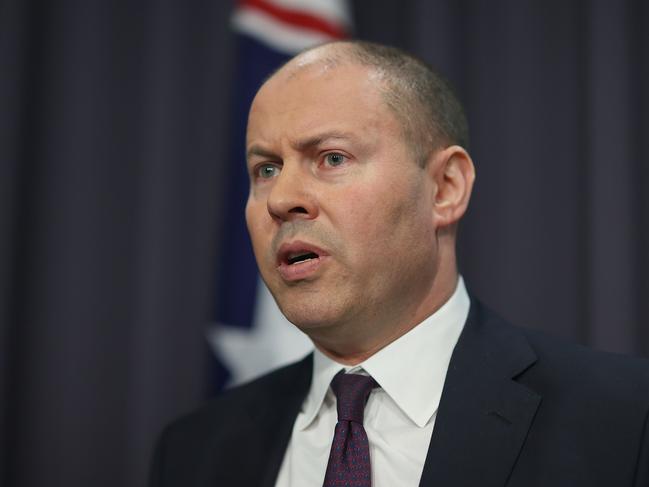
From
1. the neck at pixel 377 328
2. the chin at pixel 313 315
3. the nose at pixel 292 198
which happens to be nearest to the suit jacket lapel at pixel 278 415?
the neck at pixel 377 328

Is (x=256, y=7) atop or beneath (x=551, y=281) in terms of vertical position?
atop

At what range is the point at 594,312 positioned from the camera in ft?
7.26

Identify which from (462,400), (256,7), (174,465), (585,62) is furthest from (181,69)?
(462,400)

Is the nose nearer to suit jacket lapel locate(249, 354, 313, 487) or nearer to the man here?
the man

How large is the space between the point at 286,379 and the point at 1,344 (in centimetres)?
116

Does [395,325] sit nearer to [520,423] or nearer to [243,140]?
[520,423]

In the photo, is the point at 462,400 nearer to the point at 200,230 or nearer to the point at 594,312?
the point at 594,312

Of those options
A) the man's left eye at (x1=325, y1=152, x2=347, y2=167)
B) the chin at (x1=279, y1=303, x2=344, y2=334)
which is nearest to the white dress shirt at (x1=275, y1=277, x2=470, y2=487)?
the chin at (x1=279, y1=303, x2=344, y2=334)

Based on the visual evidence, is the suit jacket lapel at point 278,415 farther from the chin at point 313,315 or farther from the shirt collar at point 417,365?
the chin at point 313,315

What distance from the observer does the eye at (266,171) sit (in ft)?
4.77

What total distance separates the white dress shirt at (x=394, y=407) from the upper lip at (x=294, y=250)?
23 centimetres

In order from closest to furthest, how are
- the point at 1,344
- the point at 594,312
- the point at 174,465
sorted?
the point at 174,465 → the point at 594,312 → the point at 1,344

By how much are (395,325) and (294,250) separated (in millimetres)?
242

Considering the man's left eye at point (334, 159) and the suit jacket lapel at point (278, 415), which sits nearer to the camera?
the man's left eye at point (334, 159)
